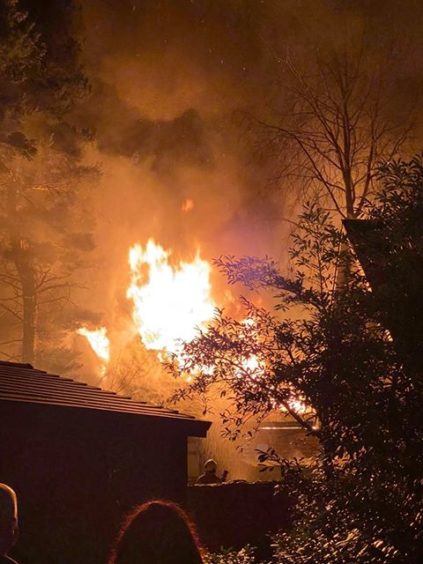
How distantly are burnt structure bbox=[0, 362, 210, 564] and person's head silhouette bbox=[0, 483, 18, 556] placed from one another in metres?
3.56

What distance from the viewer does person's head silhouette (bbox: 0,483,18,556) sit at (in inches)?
Answer: 114

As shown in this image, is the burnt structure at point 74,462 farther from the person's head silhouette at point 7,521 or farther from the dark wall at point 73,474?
the person's head silhouette at point 7,521

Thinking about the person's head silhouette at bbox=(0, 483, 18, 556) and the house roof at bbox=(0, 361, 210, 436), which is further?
the house roof at bbox=(0, 361, 210, 436)

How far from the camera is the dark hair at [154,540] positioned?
2.33 meters

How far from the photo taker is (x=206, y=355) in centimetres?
796

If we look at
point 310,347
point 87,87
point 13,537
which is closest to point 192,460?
point 87,87

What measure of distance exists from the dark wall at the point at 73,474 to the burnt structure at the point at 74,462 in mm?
11

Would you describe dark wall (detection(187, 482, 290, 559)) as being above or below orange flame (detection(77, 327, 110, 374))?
below

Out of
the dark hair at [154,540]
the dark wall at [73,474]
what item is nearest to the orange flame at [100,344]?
the dark wall at [73,474]

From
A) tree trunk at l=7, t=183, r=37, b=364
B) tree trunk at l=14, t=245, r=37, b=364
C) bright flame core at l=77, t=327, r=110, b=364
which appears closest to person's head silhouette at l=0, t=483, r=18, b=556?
tree trunk at l=7, t=183, r=37, b=364

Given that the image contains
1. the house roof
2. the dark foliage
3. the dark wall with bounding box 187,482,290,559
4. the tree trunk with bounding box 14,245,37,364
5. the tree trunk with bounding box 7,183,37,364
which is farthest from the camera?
the tree trunk with bounding box 14,245,37,364

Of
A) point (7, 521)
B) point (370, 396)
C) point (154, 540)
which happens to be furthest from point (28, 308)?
point (154, 540)

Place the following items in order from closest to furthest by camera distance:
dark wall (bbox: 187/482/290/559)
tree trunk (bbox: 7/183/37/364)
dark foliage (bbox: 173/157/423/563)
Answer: dark foliage (bbox: 173/157/423/563) < dark wall (bbox: 187/482/290/559) < tree trunk (bbox: 7/183/37/364)

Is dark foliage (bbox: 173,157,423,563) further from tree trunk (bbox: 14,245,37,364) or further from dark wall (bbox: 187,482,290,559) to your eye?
tree trunk (bbox: 14,245,37,364)
